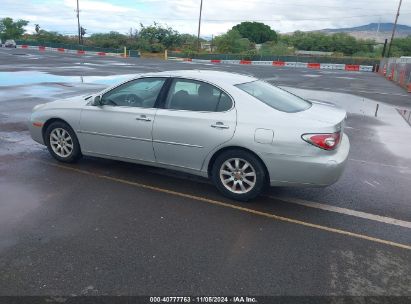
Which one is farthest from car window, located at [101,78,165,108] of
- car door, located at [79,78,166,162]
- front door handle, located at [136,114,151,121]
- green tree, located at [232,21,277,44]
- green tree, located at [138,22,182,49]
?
green tree, located at [232,21,277,44]

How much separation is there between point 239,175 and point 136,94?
190 centimetres

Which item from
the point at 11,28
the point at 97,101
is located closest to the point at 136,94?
the point at 97,101

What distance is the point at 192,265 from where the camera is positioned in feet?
11.6

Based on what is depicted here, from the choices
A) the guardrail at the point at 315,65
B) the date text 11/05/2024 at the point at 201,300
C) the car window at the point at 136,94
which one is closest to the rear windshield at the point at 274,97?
the car window at the point at 136,94

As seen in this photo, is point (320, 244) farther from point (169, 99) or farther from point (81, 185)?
point (81, 185)

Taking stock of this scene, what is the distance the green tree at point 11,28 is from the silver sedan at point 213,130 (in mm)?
104067

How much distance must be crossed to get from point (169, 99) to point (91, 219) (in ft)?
6.17

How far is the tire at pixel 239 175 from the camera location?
15.5ft

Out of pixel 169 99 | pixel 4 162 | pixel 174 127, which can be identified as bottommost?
pixel 4 162

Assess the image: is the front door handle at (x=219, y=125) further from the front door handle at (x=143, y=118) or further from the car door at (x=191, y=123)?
the front door handle at (x=143, y=118)

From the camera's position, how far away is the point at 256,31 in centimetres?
11188

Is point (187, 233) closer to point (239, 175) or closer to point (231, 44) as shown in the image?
point (239, 175)

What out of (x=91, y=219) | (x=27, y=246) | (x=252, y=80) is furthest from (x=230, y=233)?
(x=252, y=80)

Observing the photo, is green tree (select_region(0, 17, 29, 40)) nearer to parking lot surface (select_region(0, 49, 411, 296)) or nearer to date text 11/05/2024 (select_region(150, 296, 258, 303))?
parking lot surface (select_region(0, 49, 411, 296))
